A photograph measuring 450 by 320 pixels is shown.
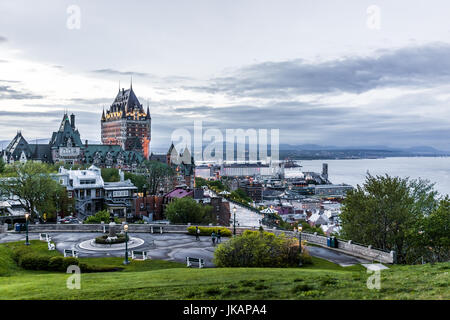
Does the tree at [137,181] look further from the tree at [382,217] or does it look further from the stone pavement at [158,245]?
the tree at [382,217]

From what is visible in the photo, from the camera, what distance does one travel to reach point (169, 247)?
32.5 m

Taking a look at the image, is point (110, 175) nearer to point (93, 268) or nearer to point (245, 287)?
point (93, 268)

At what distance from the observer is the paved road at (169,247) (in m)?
28.8

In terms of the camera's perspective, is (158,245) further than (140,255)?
Yes

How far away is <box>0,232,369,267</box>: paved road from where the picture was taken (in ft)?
94.3

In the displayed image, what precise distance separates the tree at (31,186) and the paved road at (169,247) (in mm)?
12280

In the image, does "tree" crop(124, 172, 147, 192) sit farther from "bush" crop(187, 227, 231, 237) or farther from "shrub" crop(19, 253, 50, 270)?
"shrub" crop(19, 253, 50, 270)

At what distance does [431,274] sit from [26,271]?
23618 millimetres

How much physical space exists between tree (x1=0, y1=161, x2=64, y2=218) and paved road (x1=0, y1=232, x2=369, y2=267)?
1228 cm

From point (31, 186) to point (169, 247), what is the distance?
26746 mm

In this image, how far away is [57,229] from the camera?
39.9m

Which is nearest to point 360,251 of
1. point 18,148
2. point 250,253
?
point 250,253
